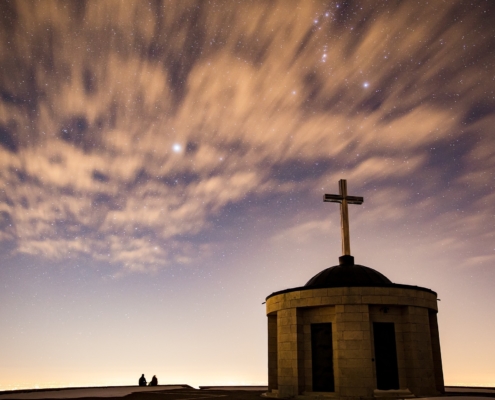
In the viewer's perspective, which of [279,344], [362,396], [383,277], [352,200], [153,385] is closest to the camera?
[362,396]

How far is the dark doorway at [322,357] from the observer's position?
20828mm

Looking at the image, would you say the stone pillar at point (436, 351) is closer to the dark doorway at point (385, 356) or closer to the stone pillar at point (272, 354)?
the dark doorway at point (385, 356)

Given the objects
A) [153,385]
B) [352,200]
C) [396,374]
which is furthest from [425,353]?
[153,385]

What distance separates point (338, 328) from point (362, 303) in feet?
5.08

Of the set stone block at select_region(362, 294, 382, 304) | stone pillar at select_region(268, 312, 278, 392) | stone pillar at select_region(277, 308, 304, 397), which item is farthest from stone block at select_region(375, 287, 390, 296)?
stone pillar at select_region(268, 312, 278, 392)

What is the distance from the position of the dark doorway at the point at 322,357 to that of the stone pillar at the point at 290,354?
62 centimetres

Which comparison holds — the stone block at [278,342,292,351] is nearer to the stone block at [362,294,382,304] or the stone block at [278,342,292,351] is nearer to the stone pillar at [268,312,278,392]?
the stone pillar at [268,312,278,392]

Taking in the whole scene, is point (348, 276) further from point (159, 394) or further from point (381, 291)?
point (159, 394)

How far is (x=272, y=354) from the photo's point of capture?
2469cm

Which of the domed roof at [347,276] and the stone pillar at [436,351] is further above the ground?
the domed roof at [347,276]

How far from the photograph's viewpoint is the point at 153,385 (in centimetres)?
3781

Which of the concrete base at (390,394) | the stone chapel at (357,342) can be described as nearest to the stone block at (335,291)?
the stone chapel at (357,342)

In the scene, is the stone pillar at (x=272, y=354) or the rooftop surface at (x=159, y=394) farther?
the stone pillar at (x=272, y=354)

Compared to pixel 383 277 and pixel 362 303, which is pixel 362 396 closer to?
pixel 362 303
